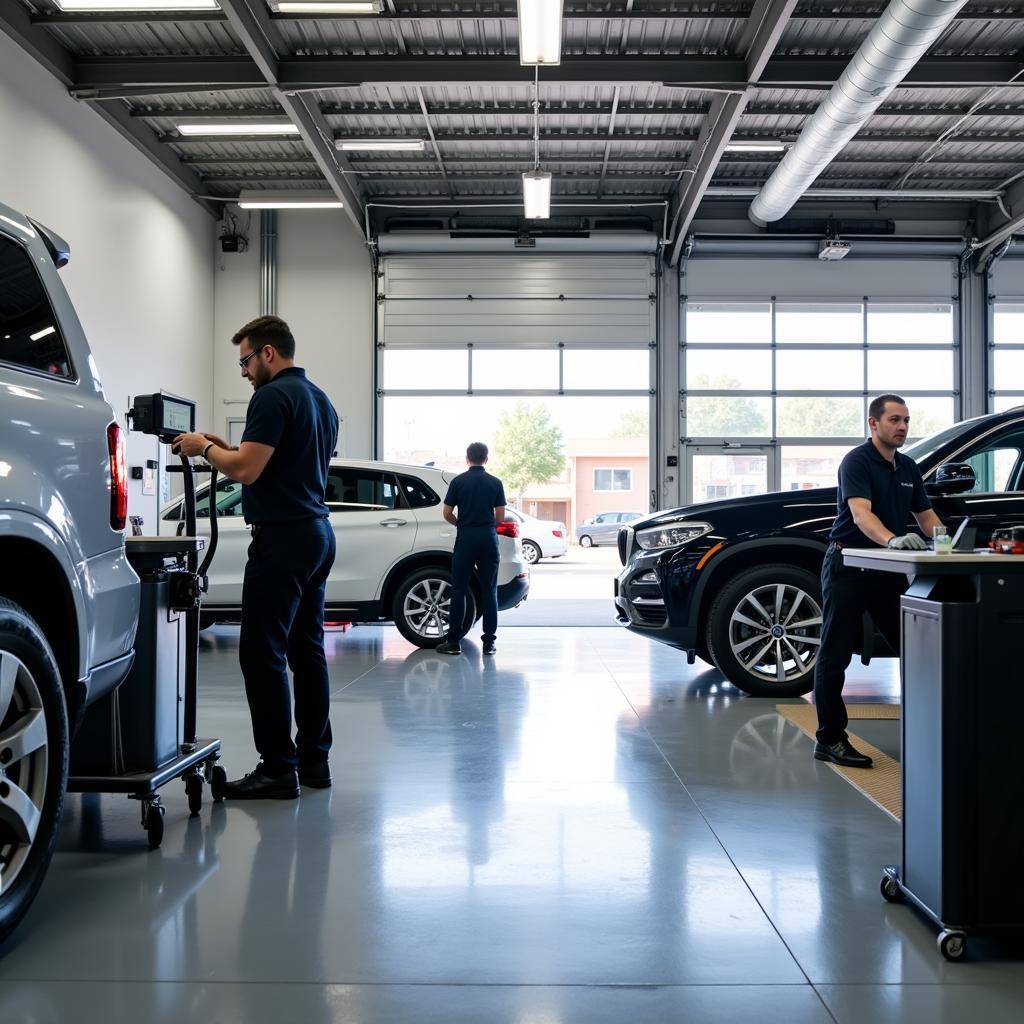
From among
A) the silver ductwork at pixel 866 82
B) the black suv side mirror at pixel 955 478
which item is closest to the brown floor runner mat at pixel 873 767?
the black suv side mirror at pixel 955 478

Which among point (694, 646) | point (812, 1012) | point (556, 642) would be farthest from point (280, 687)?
point (556, 642)

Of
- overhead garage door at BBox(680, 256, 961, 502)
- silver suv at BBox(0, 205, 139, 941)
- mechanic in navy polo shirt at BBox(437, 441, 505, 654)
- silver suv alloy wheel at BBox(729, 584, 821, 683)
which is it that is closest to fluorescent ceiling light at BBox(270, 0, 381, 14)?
mechanic in navy polo shirt at BBox(437, 441, 505, 654)

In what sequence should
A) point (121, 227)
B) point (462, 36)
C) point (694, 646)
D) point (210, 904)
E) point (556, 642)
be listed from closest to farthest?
point (210, 904)
point (694, 646)
point (556, 642)
point (462, 36)
point (121, 227)

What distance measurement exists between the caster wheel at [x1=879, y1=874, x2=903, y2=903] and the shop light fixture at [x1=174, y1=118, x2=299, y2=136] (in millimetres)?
10866

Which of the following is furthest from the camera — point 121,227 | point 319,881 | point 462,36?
point 121,227

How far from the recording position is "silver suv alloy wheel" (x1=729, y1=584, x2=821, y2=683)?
5848 mm

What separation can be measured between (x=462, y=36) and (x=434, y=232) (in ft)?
15.3

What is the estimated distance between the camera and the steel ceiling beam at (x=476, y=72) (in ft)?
32.7

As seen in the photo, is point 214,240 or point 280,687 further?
point 214,240

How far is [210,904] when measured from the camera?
108 inches

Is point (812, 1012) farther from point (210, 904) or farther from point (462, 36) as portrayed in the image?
point (462, 36)

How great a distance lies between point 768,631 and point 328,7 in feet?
22.6

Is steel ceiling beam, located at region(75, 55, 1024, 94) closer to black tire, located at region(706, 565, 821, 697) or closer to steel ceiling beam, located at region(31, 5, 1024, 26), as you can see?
steel ceiling beam, located at region(31, 5, 1024, 26)

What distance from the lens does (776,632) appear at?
5922 millimetres
